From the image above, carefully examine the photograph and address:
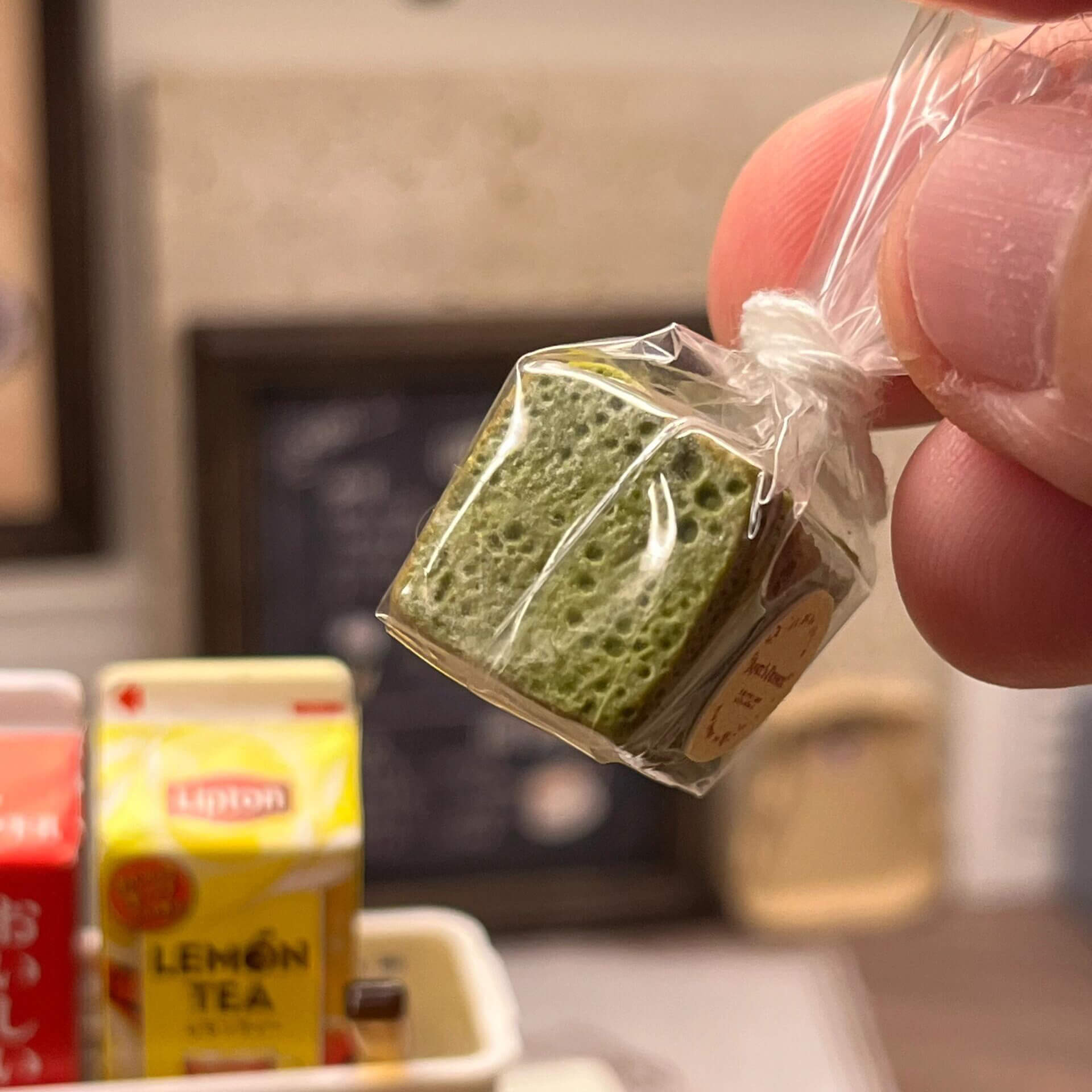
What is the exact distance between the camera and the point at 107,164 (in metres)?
1.04

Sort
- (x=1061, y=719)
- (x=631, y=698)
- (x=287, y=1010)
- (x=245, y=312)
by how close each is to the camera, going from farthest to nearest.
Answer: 1. (x=1061, y=719)
2. (x=245, y=312)
3. (x=287, y=1010)
4. (x=631, y=698)

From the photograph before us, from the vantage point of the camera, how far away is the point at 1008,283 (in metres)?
0.30

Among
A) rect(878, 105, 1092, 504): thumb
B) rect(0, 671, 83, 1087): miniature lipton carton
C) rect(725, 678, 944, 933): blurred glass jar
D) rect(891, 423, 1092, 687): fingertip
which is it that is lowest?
rect(725, 678, 944, 933): blurred glass jar

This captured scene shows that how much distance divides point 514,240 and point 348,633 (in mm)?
A: 323

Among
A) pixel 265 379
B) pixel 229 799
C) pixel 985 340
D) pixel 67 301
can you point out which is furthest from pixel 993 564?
pixel 67 301

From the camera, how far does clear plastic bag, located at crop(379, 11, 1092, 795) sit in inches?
11.9

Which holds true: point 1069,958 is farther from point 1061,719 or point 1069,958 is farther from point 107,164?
point 107,164

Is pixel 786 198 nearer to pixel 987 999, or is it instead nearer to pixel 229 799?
pixel 229 799

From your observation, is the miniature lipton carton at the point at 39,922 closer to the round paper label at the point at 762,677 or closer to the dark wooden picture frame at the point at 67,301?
the round paper label at the point at 762,677

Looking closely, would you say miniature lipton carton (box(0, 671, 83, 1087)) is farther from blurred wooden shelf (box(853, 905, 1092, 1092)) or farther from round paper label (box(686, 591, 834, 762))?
blurred wooden shelf (box(853, 905, 1092, 1092))

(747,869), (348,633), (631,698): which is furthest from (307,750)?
(747,869)

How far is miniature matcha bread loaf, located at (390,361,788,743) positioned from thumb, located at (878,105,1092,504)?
6cm

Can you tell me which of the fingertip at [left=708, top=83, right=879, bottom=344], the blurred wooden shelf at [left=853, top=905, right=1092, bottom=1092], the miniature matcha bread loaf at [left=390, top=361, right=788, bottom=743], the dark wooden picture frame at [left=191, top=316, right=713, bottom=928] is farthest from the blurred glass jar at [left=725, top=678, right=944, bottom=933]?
the miniature matcha bread loaf at [left=390, top=361, right=788, bottom=743]

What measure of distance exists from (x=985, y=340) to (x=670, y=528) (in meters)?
0.08
